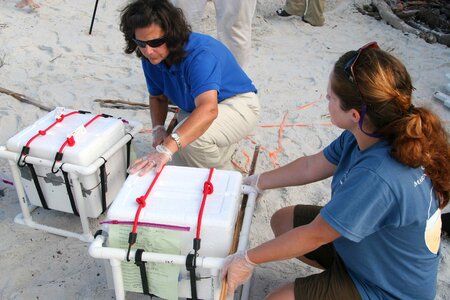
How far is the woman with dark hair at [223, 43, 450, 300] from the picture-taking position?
4.56ft

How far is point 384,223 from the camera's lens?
145 cm

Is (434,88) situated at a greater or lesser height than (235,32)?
lesser

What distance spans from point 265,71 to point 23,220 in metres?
2.88

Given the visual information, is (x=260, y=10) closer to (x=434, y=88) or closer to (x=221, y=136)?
(x=434, y=88)

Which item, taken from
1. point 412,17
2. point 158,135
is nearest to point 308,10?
point 412,17

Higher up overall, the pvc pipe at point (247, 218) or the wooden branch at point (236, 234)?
the pvc pipe at point (247, 218)

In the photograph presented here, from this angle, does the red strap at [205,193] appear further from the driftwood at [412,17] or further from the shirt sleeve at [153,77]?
the driftwood at [412,17]

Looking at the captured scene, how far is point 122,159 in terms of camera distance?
2.57 m

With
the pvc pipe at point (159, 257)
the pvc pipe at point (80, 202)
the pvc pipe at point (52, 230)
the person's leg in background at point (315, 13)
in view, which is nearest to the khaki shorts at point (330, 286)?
the pvc pipe at point (159, 257)

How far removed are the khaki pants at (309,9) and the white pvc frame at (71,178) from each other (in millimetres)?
4028

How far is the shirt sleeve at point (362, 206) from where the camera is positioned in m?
1.38

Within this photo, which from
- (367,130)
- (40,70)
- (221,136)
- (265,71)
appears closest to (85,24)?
(40,70)

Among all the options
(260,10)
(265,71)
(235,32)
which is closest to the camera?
(235,32)

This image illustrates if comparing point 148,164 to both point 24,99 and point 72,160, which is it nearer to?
point 72,160
